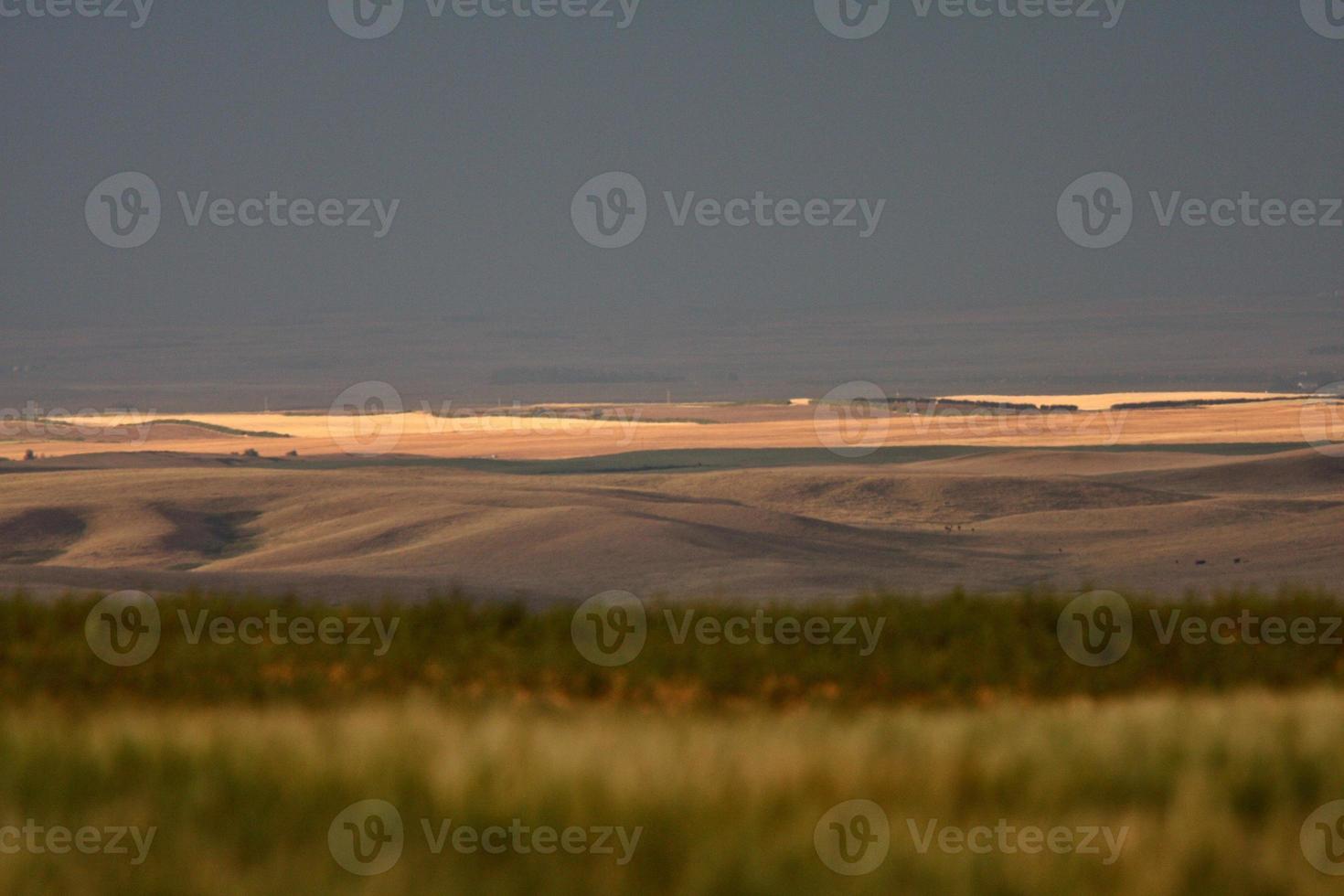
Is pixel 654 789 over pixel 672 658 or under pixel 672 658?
under

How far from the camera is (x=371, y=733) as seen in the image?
7199 millimetres

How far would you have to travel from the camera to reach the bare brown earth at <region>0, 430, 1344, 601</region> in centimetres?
2755

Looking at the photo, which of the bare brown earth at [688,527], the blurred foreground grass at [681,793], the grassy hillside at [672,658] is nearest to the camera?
the blurred foreground grass at [681,793]

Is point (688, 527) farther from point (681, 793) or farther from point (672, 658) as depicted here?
point (681, 793)

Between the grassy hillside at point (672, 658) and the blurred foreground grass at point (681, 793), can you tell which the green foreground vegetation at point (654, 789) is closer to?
the blurred foreground grass at point (681, 793)

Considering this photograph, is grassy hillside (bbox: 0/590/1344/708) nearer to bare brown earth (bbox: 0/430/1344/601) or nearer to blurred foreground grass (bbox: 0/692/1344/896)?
blurred foreground grass (bbox: 0/692/1344/896)

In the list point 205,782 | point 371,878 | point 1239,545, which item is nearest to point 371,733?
point 205,782

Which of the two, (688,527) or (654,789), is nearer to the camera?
(654,789)

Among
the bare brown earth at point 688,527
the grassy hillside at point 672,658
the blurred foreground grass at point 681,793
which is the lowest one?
the blurred foreground grass at point 681,793

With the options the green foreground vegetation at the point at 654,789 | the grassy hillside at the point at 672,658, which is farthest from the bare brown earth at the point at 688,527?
the green foreground vegetation at the point at 654,789

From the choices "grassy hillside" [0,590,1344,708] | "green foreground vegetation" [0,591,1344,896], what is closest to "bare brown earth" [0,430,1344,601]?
"grassy hillside" [0,590,1344,708]

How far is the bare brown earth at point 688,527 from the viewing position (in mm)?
27547

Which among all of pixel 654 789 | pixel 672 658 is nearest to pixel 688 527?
pixel 672 658

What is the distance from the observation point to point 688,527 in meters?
34.6
